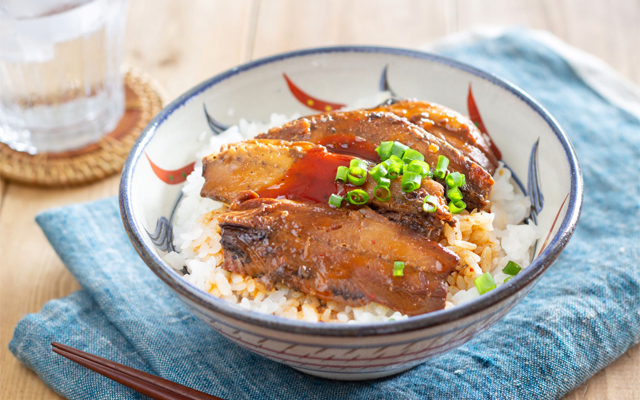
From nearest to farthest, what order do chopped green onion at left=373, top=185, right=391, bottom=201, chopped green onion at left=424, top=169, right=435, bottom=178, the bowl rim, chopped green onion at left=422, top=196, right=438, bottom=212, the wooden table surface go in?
1. the bowl rim
2. chopped green onion at left=422, top=196, right=438, bottom=212
3. chopped green onion at left=373, top=185, right=391, bottom=201
4. chopped green onion at left=424, top=169, right=435, bottom=178
5. the wooden table surface

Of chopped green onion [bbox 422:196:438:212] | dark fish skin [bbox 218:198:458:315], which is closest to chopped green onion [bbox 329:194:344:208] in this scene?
dark fish skin [bbox 218:198:458:315]

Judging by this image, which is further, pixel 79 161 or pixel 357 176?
pixel 79 161

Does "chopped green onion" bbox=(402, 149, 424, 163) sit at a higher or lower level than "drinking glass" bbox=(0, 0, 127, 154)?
higher

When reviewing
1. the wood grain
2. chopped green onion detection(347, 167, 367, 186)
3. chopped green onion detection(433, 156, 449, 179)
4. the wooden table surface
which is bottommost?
the wood grain

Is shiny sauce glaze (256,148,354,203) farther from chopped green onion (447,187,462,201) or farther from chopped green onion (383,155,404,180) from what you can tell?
chopped green onion (447,187,462,201)

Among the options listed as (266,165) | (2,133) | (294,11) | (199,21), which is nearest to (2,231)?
(2,133)

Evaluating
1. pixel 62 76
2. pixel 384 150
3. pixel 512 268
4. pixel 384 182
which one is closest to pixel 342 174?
pixel 384 182

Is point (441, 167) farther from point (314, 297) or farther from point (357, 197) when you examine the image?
point (314, 297)
